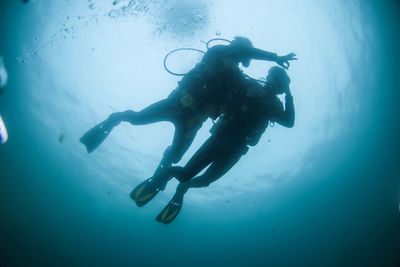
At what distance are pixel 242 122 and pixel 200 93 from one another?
1.16m

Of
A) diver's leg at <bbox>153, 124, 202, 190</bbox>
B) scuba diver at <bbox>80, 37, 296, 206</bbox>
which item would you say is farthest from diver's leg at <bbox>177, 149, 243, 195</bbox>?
scuba diver at <bbox>80, 37, 296, 206</bbox>

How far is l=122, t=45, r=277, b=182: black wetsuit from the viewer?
500 centimetres

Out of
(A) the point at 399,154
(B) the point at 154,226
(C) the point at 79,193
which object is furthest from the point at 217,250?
(A) the point at 399,154

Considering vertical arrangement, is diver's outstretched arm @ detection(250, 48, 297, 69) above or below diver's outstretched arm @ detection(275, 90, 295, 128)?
above

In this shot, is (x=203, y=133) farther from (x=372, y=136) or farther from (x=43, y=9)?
(x=372, y=136)

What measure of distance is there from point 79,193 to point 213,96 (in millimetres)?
45017

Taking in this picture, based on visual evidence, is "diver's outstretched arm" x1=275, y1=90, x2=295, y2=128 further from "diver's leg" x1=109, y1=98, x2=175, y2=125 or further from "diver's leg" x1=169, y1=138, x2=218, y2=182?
"diver's leg" x1=109, y1=98, x2=175, y2=125

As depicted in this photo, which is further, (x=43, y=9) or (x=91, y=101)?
(x=91, y=101)

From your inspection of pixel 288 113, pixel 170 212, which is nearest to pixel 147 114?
pixel 170 212

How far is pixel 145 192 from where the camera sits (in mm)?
5770

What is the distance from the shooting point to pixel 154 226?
50.1 m

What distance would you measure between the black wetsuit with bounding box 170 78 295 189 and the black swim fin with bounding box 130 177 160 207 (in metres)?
0.74

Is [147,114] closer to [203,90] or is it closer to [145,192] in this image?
[203,90]

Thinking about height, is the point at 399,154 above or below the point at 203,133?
above
